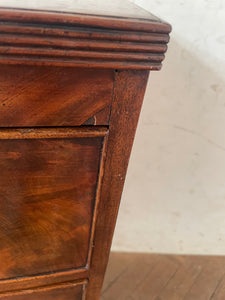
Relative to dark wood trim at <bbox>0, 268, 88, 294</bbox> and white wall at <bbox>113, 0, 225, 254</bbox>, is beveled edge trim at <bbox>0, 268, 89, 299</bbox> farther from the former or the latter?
white wall at <bbox>113, 0, 225, 254</bbox>

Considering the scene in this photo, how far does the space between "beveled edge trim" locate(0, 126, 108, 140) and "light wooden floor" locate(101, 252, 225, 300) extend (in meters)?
0.84

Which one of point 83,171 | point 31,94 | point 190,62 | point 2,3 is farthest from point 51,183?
point 190,62

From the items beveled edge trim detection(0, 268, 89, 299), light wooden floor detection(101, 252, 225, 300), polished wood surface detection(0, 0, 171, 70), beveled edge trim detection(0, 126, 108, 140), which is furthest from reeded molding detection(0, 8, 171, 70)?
light wooden floor detection(101, 252, 225, 300)

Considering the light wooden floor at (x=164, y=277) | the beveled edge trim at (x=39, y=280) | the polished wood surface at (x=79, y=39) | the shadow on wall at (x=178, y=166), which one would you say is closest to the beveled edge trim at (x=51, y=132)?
the polished wood surface at (x=79, y=39)

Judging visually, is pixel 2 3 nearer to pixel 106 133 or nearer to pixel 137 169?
pixel 106 133

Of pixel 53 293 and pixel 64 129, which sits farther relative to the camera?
pixel 53 293

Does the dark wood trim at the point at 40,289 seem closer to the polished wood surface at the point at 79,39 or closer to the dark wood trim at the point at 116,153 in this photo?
the dark wood trim at the point at 116,153

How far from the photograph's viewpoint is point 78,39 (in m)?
0.39

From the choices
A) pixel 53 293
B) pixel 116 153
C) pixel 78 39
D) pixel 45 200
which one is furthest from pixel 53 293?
pixel 78 39

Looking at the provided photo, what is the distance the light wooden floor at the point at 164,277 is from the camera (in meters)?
1.14

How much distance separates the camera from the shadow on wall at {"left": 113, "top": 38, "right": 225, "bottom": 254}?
931mm

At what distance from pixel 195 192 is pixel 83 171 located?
2.46 feet

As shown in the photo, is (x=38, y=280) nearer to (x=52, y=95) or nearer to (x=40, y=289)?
(x=40, y=289)

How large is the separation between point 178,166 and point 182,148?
0.25ft
